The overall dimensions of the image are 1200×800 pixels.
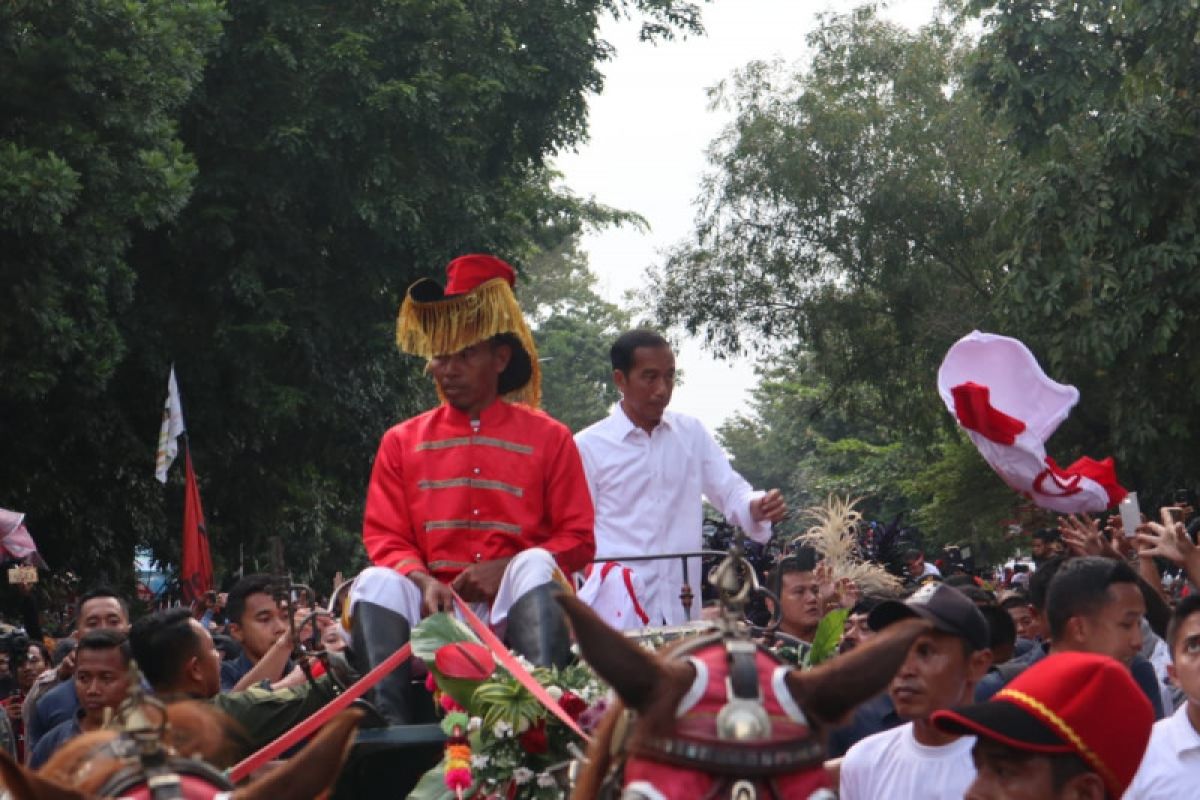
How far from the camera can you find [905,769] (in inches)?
208

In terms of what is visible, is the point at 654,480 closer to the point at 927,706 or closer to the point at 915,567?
the point at 927,706

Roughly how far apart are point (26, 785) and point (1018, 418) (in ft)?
27.0

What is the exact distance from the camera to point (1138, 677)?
737 centimetres

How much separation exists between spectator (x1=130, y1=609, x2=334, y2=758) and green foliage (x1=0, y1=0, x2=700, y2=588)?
13.1 metres

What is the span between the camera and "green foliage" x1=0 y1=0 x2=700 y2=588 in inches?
864

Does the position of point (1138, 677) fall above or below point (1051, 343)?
below

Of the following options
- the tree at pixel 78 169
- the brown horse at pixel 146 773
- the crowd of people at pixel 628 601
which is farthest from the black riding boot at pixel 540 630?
the tree at pixel 78 169

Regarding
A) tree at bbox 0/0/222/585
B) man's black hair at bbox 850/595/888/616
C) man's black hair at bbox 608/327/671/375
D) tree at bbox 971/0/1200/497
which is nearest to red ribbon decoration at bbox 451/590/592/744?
man's black hair at bbox 608/327/671/375

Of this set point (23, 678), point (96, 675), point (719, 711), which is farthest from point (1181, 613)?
point (23, 678)

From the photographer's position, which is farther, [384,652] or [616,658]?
[384,652]

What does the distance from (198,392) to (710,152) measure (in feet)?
47.9

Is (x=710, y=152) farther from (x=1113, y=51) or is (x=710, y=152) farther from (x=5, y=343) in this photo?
(x=5, y=343)

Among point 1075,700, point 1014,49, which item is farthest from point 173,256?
point 1075,700

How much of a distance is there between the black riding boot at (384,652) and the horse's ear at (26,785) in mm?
2854
